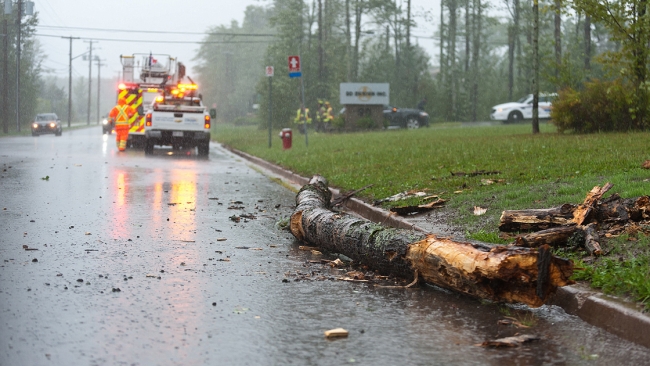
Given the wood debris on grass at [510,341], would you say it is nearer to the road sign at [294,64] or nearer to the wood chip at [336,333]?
the wood chip at [336,333]

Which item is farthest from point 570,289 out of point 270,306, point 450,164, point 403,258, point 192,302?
point 450,164

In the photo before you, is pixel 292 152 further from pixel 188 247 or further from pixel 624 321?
pixel 624 321

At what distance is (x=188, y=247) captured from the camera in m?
8.55

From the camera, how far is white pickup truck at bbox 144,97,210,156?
27016 mm

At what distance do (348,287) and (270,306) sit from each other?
3.22ft

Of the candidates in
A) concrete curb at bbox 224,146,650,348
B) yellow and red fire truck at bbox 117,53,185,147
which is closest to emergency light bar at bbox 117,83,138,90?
yellow and red fire truck at bbox 117,53,185,147

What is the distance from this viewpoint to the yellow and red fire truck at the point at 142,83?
3103 centimetres

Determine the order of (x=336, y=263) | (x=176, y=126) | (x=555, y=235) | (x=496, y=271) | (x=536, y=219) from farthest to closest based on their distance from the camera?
1. (x=176, y=126)
2. (x=536, y=219)
3. (x=336, y=263)
4. (x=555, y=235)
5. (x=496, y=271)

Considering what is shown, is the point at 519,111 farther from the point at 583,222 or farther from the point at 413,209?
the point at 583,222

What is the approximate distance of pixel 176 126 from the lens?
27.2 m

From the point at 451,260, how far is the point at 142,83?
1084 inches

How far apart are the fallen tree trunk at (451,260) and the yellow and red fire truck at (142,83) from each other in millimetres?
23474

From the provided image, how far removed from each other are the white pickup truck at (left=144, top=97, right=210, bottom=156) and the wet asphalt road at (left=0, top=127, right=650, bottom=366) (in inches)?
649

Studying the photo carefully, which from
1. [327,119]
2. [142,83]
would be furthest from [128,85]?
[327,119]
